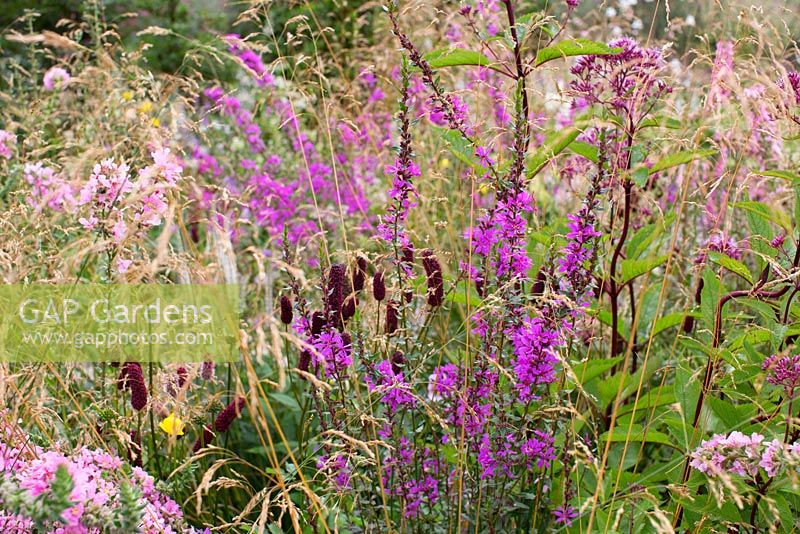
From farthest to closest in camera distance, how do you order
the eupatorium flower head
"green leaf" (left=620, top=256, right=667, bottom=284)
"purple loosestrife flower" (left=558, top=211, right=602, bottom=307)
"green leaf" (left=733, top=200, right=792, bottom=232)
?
1. "green leaf" (left=620, top=256, right=667, bottom=284)
2. "green leaf" (left=733, top=200, right=792, bottom=232)
3. "purple loosestrife flower" (left=558, top=211, right=602, bottom=307)
4. the eupatorium flower head

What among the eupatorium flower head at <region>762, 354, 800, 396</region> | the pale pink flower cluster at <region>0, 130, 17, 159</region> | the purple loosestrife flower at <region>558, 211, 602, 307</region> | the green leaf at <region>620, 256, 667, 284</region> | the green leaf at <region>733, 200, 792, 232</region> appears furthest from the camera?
the pale pink flower cluster at <region>0, 130, 17, 159</region>

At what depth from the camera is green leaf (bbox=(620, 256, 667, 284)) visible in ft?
6.05

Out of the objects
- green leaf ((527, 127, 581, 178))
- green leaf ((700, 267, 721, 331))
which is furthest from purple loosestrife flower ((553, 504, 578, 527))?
green leaf ((527, 127, 581, 178))

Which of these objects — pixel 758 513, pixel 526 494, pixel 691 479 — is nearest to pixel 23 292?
pixel 526 494

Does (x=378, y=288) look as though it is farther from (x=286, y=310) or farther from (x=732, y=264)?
(x=732, y=264)

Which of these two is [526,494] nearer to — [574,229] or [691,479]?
[691,479]

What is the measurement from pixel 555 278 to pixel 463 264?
0.73 ft

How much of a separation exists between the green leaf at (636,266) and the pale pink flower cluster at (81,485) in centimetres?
104

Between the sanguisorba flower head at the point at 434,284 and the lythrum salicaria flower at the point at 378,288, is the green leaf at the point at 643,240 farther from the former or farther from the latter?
the lythrum salicaria flower at the point at 378,288

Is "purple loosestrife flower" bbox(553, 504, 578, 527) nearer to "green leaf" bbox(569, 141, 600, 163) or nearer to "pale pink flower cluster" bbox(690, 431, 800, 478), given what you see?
"pale pink flower cluster" bbox(690, 431, 800, 478)

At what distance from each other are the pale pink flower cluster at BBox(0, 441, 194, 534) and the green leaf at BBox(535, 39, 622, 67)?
1117mm

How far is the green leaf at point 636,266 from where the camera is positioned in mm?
1843

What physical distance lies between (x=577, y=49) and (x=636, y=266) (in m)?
0.48

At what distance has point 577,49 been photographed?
172 centimetres
